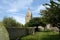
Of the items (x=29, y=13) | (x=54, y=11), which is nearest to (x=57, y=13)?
(x=54, y=11)

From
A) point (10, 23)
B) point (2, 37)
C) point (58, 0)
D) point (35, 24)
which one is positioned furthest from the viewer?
point (35, 24)

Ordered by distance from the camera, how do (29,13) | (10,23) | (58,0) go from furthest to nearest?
1. (29,13)
2. (10,23)
3. (58,0)

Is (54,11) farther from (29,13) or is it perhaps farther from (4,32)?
(29,13)

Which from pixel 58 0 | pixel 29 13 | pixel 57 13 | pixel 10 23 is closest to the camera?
pixel 58 0

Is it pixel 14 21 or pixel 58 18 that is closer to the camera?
pixel 58 18

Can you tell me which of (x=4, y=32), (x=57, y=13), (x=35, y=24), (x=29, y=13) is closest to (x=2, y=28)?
(x=4, y=32)

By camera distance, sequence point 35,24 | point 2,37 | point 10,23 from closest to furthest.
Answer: point 2,37, point 10,23, point 35,24

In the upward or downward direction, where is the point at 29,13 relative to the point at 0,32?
upward

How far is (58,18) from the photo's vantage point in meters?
18.8

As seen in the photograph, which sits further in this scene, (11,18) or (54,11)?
(11,18)

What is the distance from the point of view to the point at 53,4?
1773 centimetres

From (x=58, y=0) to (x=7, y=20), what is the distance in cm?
4515

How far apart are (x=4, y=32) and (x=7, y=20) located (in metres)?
55.7

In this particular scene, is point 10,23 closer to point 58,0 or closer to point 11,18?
point 11,18
